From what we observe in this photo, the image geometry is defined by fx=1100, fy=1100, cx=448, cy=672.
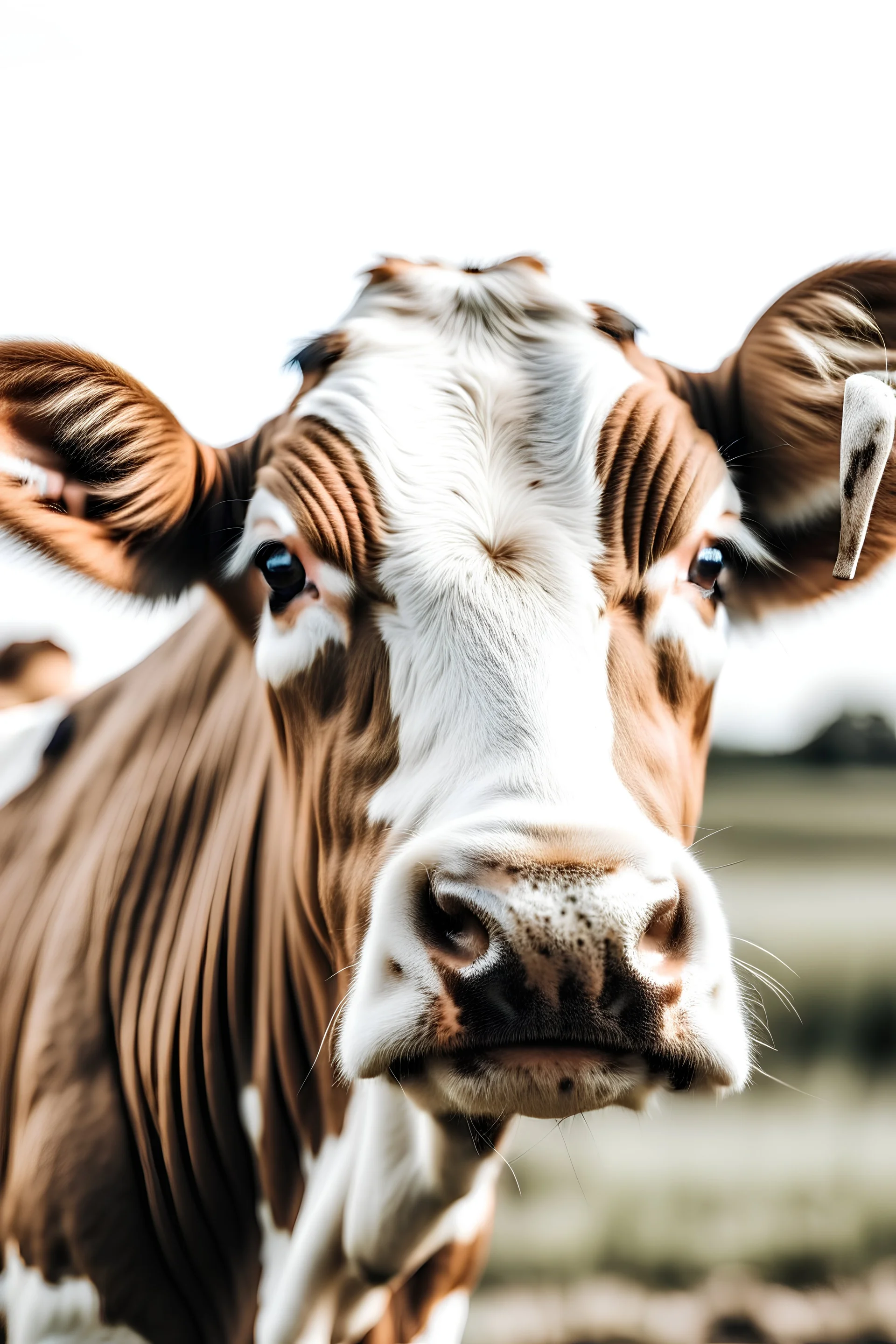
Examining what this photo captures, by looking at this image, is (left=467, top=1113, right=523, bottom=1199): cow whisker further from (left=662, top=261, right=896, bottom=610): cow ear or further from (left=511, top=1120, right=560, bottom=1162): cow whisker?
(left=662, top=261, right=896, bottom=610): cow ear

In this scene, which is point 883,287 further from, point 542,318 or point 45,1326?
point 45,1326

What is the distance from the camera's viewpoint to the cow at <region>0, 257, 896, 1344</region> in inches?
53.7

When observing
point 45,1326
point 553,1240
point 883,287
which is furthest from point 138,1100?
point 553,1240

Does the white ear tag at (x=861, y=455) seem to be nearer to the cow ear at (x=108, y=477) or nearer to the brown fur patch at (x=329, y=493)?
the brown fur patch at (x=329, y=493)

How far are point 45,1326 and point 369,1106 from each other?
75cm

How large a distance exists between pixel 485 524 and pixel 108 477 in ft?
2.81

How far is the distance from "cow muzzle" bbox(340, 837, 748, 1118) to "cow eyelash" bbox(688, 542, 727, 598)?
616mm

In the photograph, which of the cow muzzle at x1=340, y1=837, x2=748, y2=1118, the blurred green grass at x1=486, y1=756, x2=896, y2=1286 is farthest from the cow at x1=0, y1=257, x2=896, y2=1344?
the blurred green grass at x1=486, y1=756, x2=896, y2=1286

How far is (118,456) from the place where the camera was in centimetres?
210

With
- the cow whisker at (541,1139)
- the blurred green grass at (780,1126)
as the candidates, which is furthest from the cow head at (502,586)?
the blurred green grass at (780,1126)

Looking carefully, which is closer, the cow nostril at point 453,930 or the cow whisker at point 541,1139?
the cow nostril at point 453,930

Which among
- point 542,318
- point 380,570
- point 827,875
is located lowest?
point 827,875

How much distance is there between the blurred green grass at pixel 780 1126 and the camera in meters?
5.89

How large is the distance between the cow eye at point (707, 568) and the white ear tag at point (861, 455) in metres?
0.25
